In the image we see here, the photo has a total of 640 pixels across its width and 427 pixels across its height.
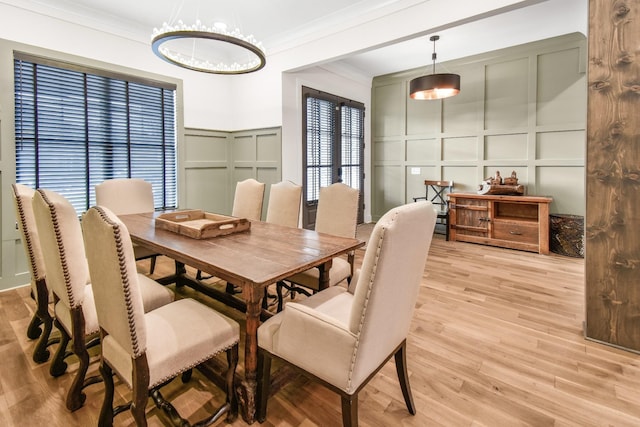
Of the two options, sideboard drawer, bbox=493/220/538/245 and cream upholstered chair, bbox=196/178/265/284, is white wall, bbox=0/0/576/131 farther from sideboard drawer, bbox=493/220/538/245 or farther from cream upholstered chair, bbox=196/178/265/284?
sideboard drawer, bbox=493/220/538/245

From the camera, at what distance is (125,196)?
3.47 m

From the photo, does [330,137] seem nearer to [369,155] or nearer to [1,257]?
[369,155]

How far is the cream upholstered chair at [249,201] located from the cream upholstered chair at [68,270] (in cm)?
158

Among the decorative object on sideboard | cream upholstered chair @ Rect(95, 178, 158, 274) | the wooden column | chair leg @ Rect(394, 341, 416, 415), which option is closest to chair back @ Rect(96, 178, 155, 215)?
cream upholstered chair @ Rect(95, 178, 158, 274)

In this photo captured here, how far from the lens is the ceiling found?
352cm

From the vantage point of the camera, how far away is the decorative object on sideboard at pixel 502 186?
15.5ft

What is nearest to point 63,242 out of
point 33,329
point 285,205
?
point 33,329

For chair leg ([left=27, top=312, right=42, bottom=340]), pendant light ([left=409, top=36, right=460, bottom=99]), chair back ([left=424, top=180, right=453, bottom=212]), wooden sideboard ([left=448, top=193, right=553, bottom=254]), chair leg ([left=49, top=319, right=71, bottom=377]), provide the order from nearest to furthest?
chair leg ([left=49, top=319, right=71, bottom=377]), chair leg ([left=27, top=312, right=42, bottom=340]), pendant light ([left=409, top=36, right=460, bottom=99]), wooden sideboard ([left=448, top=193, right=553, bottom=254]), chair back ([left=424, top=180, right=453, bottom=212])

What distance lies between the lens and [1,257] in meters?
3.28

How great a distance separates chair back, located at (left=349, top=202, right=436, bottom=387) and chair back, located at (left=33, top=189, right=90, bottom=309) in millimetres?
1312

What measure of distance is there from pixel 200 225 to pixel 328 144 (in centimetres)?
354

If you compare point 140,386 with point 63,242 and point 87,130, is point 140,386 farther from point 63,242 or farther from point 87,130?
point 87,130

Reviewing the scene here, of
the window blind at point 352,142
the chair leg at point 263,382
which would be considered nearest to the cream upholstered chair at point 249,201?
the chair leg at point 263,382

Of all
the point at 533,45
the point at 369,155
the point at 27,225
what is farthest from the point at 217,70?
the point at 533,45
